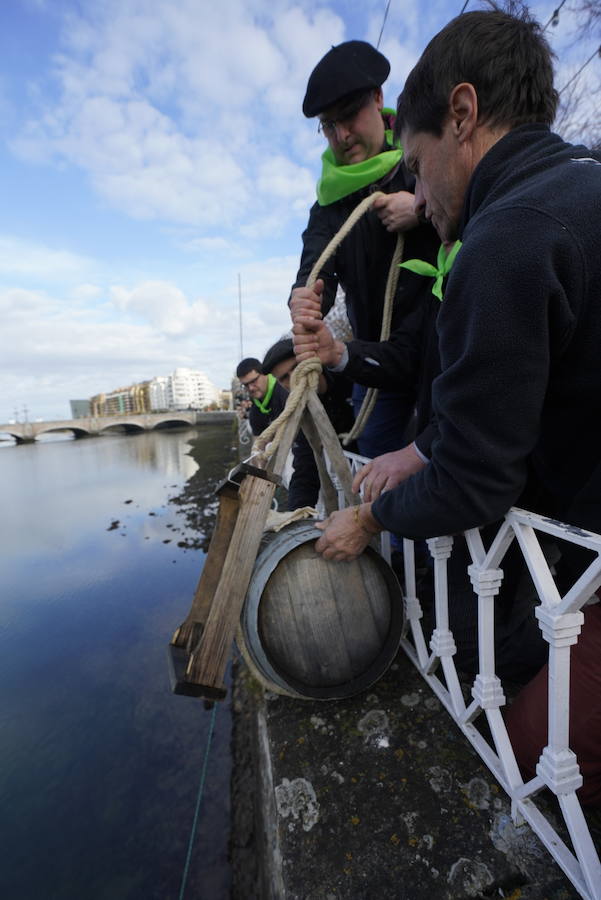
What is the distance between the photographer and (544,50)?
1.25 meters

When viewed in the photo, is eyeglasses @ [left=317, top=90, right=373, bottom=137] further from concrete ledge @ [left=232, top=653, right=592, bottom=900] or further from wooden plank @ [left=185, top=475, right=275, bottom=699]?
concrete ledge @ [left=232, top=653, right=592, bottom=900]

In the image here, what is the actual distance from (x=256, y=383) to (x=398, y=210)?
5235 mm

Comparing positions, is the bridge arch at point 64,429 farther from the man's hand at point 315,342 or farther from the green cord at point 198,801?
the man's hand at point 315,342

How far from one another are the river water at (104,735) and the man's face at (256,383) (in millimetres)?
3984

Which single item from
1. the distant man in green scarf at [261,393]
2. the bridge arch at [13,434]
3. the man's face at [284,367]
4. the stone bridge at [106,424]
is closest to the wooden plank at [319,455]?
the man's face at [284,367]

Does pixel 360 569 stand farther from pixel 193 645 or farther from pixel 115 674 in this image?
pixel 115 674

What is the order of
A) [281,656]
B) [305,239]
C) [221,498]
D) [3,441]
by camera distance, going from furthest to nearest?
[3,441] < [305,239] < [221,498] < [281,656]

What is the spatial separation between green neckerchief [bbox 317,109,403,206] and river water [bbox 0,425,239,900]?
4.55m

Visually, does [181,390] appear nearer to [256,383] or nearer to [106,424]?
[106,424]

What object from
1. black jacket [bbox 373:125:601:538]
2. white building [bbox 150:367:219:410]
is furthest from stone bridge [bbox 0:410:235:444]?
white building [bbox 150:367:219:410]

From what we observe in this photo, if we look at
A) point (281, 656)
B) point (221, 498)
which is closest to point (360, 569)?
point (281, 656)

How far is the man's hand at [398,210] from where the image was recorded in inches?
90.8

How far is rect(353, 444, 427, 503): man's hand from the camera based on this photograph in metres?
1.72

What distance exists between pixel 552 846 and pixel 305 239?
2.98 metres
